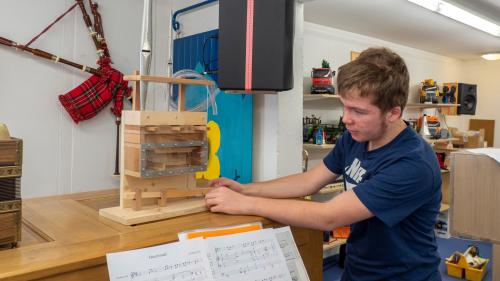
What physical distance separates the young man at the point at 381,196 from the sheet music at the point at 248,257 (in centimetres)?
11

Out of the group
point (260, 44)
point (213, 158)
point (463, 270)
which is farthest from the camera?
point (463, 270)

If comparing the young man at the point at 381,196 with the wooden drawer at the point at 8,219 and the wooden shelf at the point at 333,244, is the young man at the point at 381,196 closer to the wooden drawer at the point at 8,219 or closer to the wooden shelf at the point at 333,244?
the wooden drawer at the point at 8,219

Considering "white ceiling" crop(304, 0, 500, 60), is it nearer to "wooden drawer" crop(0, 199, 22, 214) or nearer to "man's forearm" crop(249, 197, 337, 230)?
"man's forearm" crop(249, 197, 337, 230)

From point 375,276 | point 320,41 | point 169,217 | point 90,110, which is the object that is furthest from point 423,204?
point 320,41

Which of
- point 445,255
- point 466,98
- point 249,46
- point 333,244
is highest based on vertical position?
point 466,98

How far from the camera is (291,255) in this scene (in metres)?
1.19

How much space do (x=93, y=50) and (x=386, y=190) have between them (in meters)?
1.83

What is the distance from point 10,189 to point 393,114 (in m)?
1.03

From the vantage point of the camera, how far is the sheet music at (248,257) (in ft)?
3.36

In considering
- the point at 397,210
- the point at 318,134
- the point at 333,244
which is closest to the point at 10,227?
the point at 397,210

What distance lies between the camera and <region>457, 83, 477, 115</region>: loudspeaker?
5656mm

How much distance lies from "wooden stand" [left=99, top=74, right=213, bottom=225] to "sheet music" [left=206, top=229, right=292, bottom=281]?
22 centimetres

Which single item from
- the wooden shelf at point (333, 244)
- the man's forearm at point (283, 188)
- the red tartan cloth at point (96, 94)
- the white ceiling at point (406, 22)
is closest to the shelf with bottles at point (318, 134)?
the wooden shelf at point (333, 244)

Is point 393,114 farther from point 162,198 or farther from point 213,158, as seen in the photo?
point 213,158
